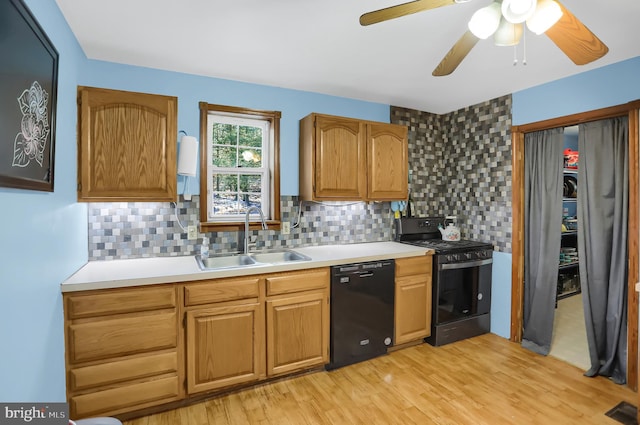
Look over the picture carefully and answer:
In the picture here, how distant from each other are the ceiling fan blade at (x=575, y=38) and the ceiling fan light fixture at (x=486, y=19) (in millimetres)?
264

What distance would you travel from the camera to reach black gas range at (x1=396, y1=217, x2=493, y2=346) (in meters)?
3.02

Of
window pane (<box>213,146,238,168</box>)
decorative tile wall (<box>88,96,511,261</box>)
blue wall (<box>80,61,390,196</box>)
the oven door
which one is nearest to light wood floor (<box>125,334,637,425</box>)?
the oven door

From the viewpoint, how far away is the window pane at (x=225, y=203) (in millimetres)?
2812

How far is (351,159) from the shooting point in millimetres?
2932

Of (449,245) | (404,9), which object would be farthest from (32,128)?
(449,245)

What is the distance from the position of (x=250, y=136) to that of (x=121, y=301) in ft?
5.57

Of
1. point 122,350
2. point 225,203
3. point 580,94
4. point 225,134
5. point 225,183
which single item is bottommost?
point 122,350

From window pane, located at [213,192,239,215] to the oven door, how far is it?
6.44ft

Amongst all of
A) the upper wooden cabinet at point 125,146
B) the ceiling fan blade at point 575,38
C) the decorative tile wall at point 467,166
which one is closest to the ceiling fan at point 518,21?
the ceiling fan blade at point 575,38

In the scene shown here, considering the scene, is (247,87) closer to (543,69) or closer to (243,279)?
(243,279)

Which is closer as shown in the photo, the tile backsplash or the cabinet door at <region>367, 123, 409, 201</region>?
the tile backsplash

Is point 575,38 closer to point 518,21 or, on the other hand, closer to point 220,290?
point 518,21

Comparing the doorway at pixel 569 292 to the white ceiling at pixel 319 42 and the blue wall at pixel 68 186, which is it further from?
the white ceiling at pixel 319 42

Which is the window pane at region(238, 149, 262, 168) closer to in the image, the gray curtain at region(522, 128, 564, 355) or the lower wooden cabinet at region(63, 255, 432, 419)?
the lower wooden cabinet at region(63, 255, 432, 419)
